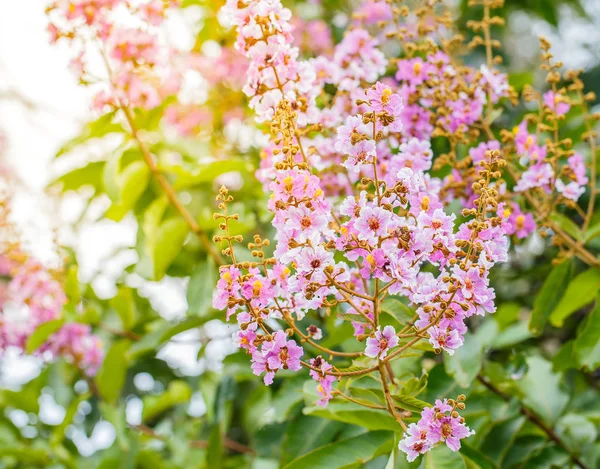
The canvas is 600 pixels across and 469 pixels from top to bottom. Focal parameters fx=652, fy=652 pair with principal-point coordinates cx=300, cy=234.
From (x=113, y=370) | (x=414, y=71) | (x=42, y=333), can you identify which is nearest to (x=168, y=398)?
(x=113, y=370)

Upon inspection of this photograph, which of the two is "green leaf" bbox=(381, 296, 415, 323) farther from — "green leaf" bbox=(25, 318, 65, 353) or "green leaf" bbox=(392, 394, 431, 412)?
"green leaf" bbox=(25, 318, 65, 353)

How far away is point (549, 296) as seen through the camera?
1.42 metres

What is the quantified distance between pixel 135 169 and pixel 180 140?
0.42 meters

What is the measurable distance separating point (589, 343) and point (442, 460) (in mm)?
508

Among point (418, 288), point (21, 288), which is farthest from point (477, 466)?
point (21, 288)

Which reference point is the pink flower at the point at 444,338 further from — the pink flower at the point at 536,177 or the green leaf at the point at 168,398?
the green leaf at the point at 168,398

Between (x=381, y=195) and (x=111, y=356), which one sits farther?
(x=111, y=356)

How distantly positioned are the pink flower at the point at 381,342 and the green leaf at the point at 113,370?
1.29 m

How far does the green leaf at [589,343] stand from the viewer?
4.27 ft

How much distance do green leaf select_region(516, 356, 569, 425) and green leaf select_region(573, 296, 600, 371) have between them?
23cm

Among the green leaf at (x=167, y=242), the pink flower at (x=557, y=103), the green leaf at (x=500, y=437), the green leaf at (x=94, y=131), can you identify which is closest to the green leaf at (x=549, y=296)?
the green leaf at (x=500, y=437)

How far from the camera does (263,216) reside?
5.11 feet

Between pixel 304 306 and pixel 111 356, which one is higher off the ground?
pixel 304 306

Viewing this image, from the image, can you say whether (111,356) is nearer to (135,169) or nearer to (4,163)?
(135,169)
